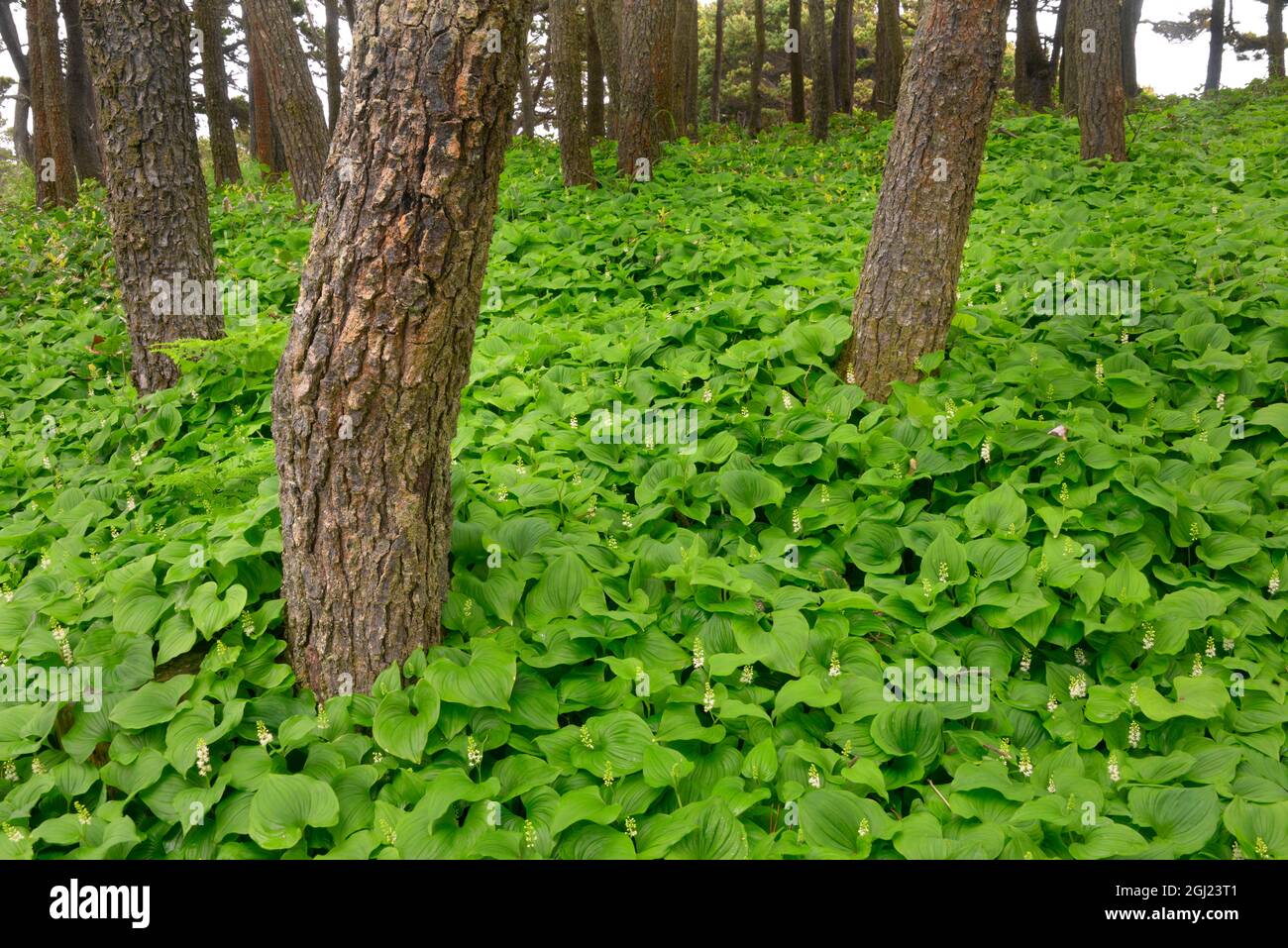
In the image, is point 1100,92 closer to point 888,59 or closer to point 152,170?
point 888,59

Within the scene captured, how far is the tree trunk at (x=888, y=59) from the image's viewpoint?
15742 millimetres

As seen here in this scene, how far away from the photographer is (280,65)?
9.11 metres

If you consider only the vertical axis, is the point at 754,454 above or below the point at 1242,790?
above

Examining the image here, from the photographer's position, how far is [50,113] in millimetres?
Result: 11703

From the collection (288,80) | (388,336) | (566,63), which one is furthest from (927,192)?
(288,80)

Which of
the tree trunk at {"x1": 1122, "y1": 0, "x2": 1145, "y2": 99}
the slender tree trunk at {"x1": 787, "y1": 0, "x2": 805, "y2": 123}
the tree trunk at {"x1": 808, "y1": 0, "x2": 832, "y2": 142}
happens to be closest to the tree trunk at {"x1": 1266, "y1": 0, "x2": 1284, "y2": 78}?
the tree trunk at {"x1": 1122, "y1": 0, "x2": 1145, "y2": 99}

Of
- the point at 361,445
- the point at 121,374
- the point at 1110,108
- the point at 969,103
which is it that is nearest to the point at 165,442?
the point at 121,374

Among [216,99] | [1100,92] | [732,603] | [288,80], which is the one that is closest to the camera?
[732,603]

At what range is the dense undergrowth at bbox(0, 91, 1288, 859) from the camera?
2.70 metres

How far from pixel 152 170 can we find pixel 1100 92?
10515 millimetres

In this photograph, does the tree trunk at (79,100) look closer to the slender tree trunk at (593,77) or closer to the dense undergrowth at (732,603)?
the slender tree trunk at (593,77)

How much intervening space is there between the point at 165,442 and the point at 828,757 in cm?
442

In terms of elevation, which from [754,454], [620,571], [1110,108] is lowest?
[620,571]
